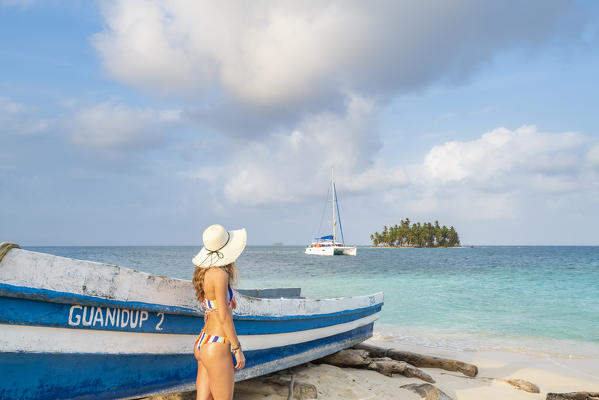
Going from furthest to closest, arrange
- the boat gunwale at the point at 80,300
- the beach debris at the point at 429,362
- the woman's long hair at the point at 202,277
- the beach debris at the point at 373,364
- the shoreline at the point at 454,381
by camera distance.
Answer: the beach debris at the point at 429,362, the beach debris at the point at 373,364, the shoreline at the point at 454,381, the woman's long hair at the point at 202,277, the boat gunwale at the point at 80,300

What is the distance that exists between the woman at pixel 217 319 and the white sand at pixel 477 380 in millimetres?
1887

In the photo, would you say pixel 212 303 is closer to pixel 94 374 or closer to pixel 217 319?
pixel 217 319

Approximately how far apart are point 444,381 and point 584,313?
39.8 ft

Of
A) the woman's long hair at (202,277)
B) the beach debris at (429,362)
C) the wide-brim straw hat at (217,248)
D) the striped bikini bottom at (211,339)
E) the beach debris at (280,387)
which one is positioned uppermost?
the wide-brim straw hat at (217,248)

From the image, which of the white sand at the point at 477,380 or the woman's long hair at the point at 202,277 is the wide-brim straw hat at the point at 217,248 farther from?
the white sand at the point at 477,380

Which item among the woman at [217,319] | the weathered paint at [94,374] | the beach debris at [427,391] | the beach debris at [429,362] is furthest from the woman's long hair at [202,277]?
the beach debris at [429,362]

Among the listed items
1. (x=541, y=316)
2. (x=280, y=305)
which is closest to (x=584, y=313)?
→ (x=541, y=316)

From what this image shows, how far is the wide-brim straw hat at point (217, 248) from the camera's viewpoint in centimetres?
315

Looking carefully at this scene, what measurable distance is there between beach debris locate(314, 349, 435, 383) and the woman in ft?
11.1

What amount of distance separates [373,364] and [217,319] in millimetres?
3833

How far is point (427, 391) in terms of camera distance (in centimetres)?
504

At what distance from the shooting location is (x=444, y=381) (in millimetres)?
5977

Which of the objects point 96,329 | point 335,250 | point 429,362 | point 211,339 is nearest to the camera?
point 211,339

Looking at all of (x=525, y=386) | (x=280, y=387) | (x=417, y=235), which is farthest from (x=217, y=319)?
(x=417, y=235)
